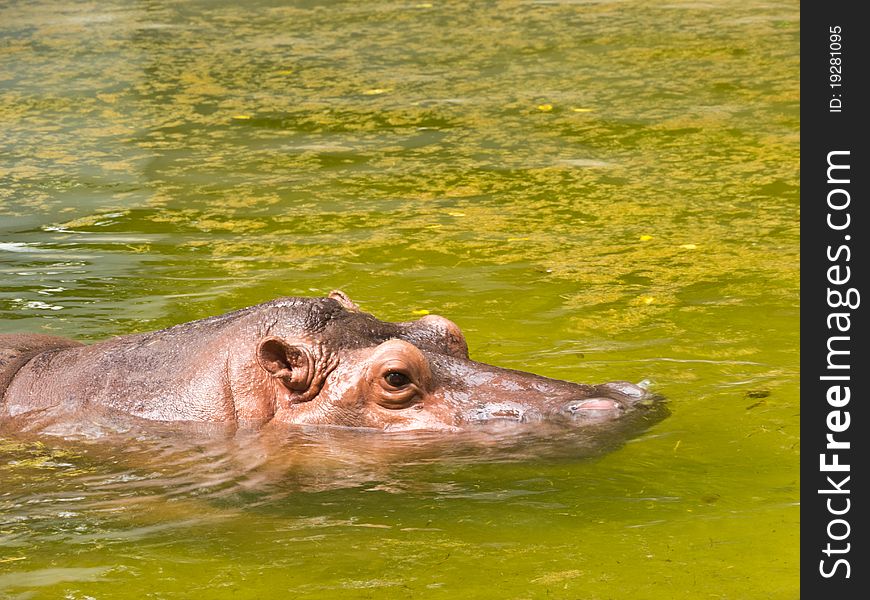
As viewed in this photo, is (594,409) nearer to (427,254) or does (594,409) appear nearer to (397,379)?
(397,379)

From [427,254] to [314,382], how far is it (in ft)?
9.87

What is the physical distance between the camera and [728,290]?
7.89 meters

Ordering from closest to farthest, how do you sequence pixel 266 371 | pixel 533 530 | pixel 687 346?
1. pixel 533 530
2. pixel 266 371
3. pixel 687 346

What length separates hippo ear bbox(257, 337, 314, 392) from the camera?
226 inches

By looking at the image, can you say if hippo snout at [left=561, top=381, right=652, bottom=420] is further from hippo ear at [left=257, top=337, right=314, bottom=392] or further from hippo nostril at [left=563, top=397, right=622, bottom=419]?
hippo ear at [left=257, top=337, right=314, bottom=392]

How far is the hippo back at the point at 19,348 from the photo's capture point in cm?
625

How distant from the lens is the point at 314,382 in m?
5.83

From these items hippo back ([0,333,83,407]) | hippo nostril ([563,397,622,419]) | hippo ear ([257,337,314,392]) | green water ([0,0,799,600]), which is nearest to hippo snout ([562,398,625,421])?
hippo nostril ([563,397,622,419])

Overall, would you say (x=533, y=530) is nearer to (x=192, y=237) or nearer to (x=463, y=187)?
(x=192, y=237)

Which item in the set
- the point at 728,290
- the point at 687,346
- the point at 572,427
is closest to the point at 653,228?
the point at 728,290

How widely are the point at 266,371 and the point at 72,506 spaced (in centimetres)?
91

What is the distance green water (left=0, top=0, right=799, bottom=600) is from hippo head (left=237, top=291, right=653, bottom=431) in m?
0.17
